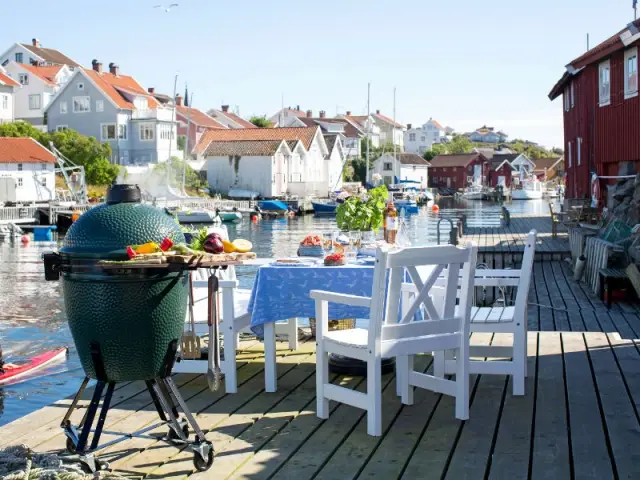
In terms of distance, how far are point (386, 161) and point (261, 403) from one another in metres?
104

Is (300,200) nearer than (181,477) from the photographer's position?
No

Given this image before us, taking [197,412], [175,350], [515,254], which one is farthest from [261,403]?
[515,254]

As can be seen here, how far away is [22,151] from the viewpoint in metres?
61.3

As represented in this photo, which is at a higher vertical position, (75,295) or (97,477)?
(75,295)

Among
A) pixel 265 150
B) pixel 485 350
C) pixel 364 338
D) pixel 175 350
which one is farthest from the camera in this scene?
pixel 265 150

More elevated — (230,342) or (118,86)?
(118,86)

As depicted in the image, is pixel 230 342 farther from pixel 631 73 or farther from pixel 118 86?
pixel 118 86

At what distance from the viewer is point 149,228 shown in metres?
4.88

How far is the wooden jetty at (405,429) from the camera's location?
482 cm

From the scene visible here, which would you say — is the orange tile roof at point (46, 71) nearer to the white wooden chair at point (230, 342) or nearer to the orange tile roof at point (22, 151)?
the orange tile roof at point (22, 151)

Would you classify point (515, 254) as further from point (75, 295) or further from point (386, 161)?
point (386, 161)

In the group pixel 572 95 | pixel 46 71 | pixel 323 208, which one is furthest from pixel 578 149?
pixel 46 71

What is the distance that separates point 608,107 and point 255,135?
64194 millimetres

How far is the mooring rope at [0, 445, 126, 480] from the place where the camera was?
4254mm
